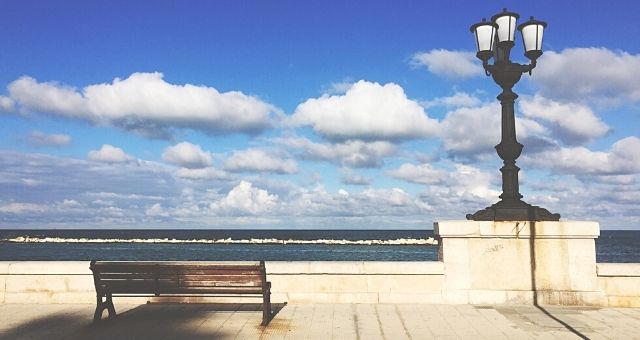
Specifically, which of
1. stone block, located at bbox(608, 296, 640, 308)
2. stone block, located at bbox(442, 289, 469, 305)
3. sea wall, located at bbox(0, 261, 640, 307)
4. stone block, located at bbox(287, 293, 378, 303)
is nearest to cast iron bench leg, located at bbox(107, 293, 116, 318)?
sea wall, located at bbox(0, 261, 640, 307)

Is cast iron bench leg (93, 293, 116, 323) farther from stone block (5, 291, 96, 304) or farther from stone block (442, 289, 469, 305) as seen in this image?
stone block (442, 289, 469, 305)

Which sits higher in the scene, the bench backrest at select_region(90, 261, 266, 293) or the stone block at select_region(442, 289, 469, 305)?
the bench backrest at select_region(90, 261, 266, 293)

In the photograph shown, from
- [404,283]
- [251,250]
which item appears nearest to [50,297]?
[404,283]

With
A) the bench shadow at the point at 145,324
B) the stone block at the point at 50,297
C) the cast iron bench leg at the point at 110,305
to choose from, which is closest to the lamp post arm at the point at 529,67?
the bench shadow at the point at 145,324

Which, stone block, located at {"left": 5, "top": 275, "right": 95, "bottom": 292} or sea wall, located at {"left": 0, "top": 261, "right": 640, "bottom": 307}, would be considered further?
stone block, located at {"left": 5, "top": 275, "right": 95, "bottom": 292}

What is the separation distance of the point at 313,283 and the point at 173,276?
2.34 m

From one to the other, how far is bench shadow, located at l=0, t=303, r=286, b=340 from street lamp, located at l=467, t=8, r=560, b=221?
3.96m

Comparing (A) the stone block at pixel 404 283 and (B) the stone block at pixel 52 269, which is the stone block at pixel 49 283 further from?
(A) the stone block at pixel 404 283

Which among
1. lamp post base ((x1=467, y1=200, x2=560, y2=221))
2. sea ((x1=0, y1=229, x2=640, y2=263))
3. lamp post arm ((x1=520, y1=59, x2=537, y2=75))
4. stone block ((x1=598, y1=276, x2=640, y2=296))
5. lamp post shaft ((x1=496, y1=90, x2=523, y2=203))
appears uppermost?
lamp post arm ((x1=520, y1=59, x2=537, y2=75))

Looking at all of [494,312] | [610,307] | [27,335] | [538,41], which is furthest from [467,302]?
[27,335]

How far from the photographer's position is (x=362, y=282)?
8.31 metres

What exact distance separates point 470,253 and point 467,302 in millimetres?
775

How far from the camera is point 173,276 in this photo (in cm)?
697

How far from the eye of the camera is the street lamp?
805 cm
